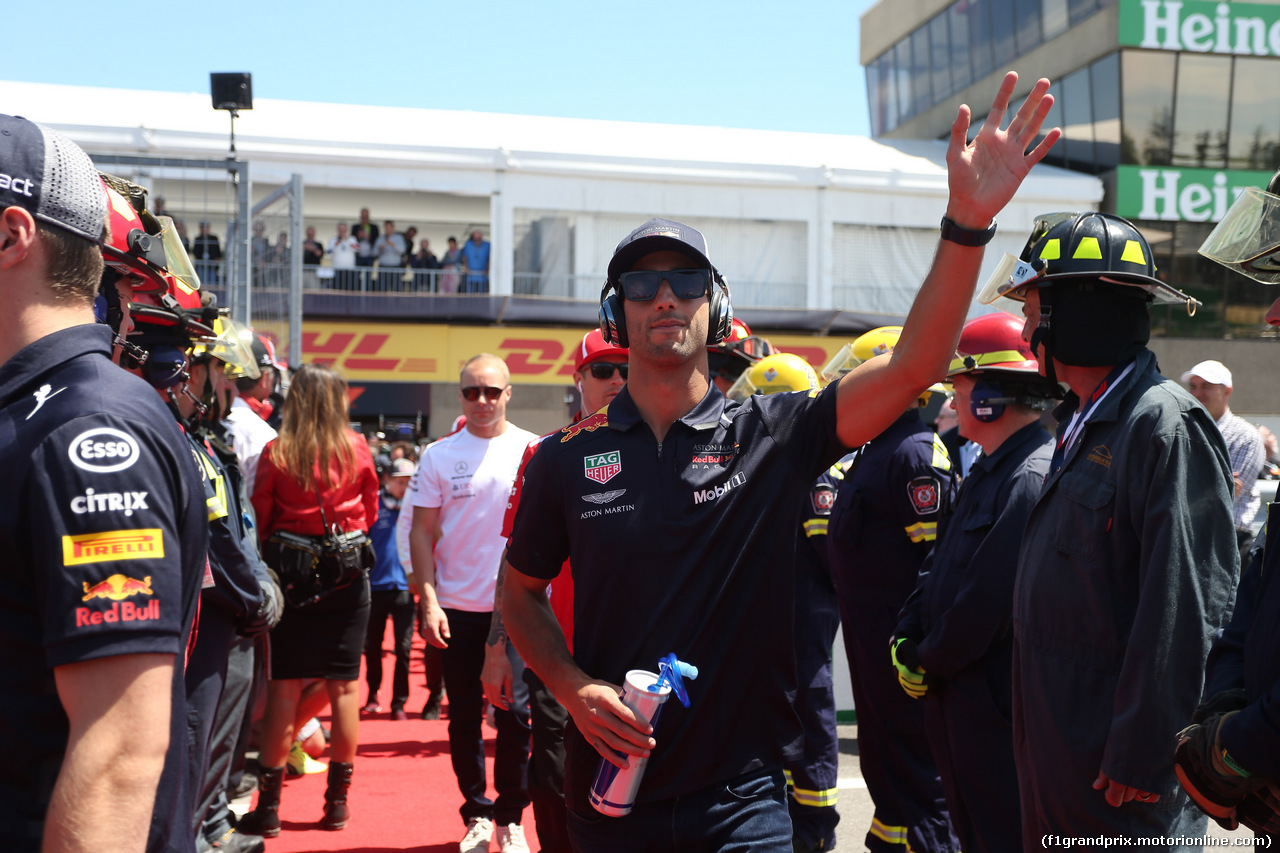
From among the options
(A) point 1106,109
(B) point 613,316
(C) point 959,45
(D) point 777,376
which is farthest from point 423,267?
(B) point 613,316

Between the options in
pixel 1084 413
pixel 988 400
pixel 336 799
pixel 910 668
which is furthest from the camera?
pixel 336 799

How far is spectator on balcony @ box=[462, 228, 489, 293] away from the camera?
24.6 metres

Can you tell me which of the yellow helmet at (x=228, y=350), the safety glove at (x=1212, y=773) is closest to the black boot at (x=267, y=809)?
the yellow helmet at (x=228, y=350)

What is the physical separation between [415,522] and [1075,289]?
154 inches

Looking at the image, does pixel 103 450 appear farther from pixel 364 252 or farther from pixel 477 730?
pixel 364 252

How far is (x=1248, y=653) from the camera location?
2.60 metres

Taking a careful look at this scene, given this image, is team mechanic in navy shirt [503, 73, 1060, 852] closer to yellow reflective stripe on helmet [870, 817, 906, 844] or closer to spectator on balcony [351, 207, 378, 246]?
yellow reflective stripe on helmet [870, 817, 906, 844]

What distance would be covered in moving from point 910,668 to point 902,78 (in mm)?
36084

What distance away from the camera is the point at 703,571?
2857mm

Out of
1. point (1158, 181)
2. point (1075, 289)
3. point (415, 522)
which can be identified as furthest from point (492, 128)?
point (1075, 289)

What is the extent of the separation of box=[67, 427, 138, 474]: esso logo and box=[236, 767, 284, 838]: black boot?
4585mm

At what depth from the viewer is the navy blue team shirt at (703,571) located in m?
2.82

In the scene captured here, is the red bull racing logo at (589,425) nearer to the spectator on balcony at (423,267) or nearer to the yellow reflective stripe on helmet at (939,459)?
the yellow reflective stripe on helmet at (939,459)

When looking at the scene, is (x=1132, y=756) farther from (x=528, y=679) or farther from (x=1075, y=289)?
(x=528, y=679)
